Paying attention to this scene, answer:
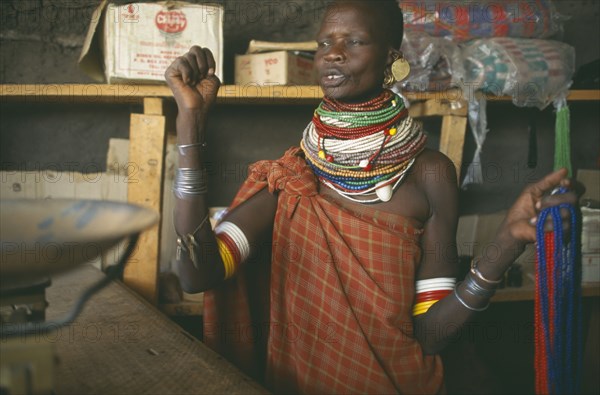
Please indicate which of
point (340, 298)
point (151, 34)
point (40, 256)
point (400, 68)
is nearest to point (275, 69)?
point (151, 34)

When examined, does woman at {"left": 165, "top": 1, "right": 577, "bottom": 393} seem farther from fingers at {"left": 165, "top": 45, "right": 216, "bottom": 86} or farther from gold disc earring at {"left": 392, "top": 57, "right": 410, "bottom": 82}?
fingers at {"left": 165, "top": 45, "right": 216, "bottom": 86}

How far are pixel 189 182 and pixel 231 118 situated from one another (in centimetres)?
112

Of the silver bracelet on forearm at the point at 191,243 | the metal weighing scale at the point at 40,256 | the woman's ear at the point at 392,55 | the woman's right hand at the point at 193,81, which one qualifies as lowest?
the silver bracelet on forearm at the point at 191,243

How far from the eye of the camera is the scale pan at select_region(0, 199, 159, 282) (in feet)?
1.72

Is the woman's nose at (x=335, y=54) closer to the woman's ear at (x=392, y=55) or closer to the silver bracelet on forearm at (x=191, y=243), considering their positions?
the woman's ear at (x=392, y=55)

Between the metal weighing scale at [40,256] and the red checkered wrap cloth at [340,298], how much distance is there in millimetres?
699

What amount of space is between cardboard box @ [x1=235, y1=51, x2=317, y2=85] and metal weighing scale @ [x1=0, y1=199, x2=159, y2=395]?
110 centimetres

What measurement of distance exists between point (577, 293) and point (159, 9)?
4.67ft

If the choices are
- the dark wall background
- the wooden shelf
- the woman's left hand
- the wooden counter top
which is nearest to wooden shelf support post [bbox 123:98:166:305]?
the wooden shelf

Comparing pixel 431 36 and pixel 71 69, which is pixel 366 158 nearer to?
pixel 431 36

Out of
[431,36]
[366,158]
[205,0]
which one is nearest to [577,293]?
[366,158]

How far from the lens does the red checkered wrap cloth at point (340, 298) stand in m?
1.24

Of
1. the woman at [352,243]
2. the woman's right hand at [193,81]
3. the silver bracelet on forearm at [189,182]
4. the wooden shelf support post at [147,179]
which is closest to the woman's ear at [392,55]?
the woman at [352,243]

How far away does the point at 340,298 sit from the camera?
4.14ft
